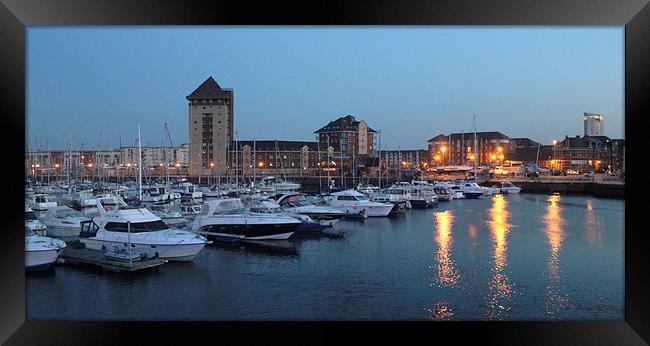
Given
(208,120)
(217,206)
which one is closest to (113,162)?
(208,120)

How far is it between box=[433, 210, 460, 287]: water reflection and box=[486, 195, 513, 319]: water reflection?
24.5 inches

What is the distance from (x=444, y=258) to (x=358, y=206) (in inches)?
286

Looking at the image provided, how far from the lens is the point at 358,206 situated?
18000mm

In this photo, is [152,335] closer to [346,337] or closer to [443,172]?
[346,337]

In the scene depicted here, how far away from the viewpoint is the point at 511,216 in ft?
63.7

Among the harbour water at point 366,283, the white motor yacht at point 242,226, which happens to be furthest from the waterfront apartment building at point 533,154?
the white motor yacht at point 242,226

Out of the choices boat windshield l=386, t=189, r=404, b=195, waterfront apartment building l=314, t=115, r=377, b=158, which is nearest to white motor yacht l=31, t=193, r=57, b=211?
boat windshield l=386, t=189, r=404, b=195

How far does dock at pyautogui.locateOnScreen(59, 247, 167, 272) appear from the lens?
895cm

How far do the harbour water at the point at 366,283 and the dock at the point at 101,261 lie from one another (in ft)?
0.53

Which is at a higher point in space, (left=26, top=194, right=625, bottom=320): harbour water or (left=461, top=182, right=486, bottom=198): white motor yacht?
(left=461, top=182, right=486, bottom=198): white motor yacht

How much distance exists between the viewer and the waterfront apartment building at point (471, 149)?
→ 2210 inches

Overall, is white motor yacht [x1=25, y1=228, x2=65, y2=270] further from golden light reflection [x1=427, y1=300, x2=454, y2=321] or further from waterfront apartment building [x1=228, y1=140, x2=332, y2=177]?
waterfront apartment building [x1=228, y1=140, x2=332, y2=177]

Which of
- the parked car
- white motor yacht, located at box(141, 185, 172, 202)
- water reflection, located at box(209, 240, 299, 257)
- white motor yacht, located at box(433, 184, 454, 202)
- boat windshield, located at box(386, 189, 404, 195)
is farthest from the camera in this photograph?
the parked car

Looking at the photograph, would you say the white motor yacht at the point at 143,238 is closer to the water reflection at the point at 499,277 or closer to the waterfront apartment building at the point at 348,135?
the water reflection at the point at 499,277
